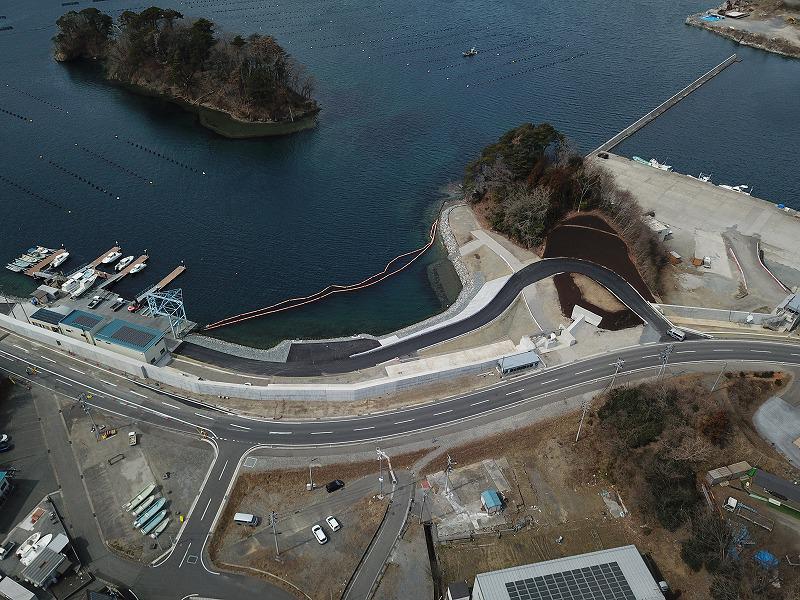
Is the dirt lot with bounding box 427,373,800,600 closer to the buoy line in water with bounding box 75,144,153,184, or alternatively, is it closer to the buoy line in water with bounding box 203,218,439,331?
the buoy line in water with bounding box 203,218,439,331

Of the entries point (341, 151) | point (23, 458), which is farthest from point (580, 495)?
point (341, 151)

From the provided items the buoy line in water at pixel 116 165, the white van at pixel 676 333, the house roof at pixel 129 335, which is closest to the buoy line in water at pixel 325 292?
the house roof at pixel 129 335

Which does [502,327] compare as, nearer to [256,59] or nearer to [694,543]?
[694,543]

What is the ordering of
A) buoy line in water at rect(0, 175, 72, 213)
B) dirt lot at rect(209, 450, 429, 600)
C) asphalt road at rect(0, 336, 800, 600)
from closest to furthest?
dirt lot at rect(209, 450, 429, 600) < asphalt road at rect(0, 336, 800, 600) < buoy line in water at rect(0, 175, 72, 213)

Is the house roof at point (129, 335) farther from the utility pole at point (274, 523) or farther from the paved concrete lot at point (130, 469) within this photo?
the utility pole at point (274, 523)

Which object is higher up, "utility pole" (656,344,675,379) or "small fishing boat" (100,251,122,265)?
"small fishing boat" (100,251,122,265)

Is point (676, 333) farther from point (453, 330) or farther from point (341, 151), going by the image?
point (341, 151)

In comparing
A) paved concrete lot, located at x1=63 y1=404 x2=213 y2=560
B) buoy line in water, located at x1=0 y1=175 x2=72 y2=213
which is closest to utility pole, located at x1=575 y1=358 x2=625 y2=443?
paved concrete lot, located at x1=63 y1=404 x2=213 y2=560
